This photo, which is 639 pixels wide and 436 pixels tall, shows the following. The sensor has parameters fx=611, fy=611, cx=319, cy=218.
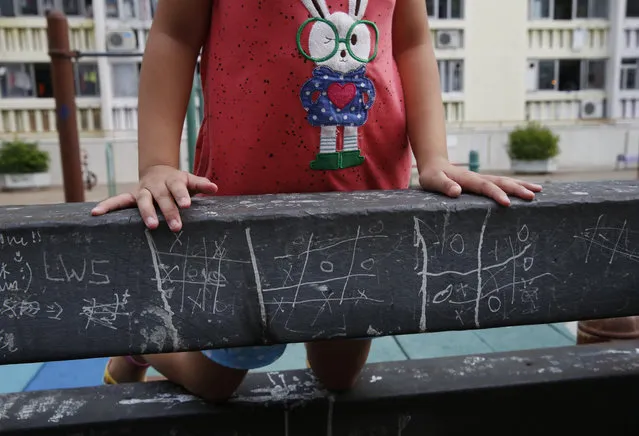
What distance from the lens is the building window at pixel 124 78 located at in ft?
52.8

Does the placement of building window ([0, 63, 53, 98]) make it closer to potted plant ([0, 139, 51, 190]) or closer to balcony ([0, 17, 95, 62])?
balcony ([0, 17, 95, 62])

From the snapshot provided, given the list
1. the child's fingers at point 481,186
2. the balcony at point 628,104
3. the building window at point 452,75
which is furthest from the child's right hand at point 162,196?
the balcony at point 628,104

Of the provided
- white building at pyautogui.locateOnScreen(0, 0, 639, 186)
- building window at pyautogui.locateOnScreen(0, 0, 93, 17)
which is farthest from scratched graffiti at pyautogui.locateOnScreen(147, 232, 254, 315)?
building window at pyautogui.locateOnScreen(0, 0, 93, 17)

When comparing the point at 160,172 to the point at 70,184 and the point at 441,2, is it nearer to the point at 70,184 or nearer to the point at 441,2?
the point at 70,184

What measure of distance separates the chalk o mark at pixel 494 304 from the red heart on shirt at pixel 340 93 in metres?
0.53

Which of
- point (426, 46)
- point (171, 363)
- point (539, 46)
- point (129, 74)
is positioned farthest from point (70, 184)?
point (539, 46)

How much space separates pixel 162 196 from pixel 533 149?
16032 millimetres

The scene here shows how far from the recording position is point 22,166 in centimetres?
1416

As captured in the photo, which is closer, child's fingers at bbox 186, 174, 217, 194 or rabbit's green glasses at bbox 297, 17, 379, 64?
child's fingers at bbox 186, 174, 217, 194

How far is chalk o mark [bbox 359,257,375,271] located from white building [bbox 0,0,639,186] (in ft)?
50.7

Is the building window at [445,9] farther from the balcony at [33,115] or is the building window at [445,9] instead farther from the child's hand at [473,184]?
the child's hand at [473,184]

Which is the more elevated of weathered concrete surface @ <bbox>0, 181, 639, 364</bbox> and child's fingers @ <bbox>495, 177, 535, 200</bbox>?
child's fingers @ <bbox>495, 177, 535, 200</bbox>

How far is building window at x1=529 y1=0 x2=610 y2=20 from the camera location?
1747 cm

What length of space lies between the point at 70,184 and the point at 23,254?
3655mm
